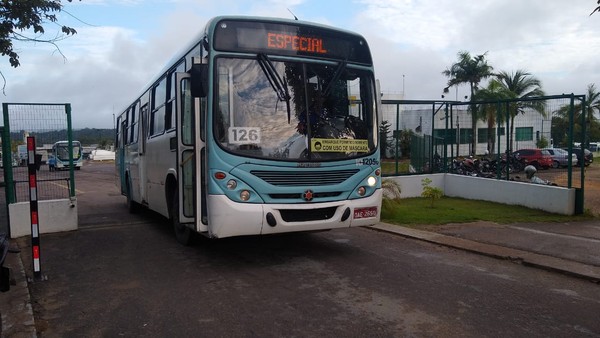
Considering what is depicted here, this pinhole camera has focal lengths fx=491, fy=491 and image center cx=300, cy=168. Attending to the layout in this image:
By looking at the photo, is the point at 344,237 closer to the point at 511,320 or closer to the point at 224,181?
the point at 224,181

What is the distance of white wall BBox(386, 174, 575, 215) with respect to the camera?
443 inches

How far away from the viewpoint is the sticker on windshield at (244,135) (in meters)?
6.29

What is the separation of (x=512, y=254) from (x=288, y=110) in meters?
4.05

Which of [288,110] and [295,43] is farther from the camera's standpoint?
[295,43]

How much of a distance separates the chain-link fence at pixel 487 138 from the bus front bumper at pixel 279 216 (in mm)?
5594

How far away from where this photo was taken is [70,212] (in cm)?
1008

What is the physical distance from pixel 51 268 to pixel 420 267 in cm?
525

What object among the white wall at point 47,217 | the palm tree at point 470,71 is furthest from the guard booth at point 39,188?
the palm tree at point 470,71

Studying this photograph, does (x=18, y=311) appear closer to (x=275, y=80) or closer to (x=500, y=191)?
(x=275, y=80)

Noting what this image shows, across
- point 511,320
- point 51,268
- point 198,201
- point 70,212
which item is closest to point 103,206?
point 70,212

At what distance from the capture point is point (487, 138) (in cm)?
1390

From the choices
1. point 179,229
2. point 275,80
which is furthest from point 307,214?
point 179,229

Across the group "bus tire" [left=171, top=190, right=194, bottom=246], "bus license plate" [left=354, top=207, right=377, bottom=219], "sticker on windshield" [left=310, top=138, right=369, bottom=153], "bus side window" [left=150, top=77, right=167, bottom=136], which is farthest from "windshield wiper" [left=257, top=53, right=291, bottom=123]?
"bus side window" [left=150, top=77, right=167, bottom=136]

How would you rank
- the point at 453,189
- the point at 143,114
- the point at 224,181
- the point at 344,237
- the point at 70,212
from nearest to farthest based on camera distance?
the point at 224,181 < the point at 344,237 < the point at 70,212 < the point at 143,114 < the point at 453,189
